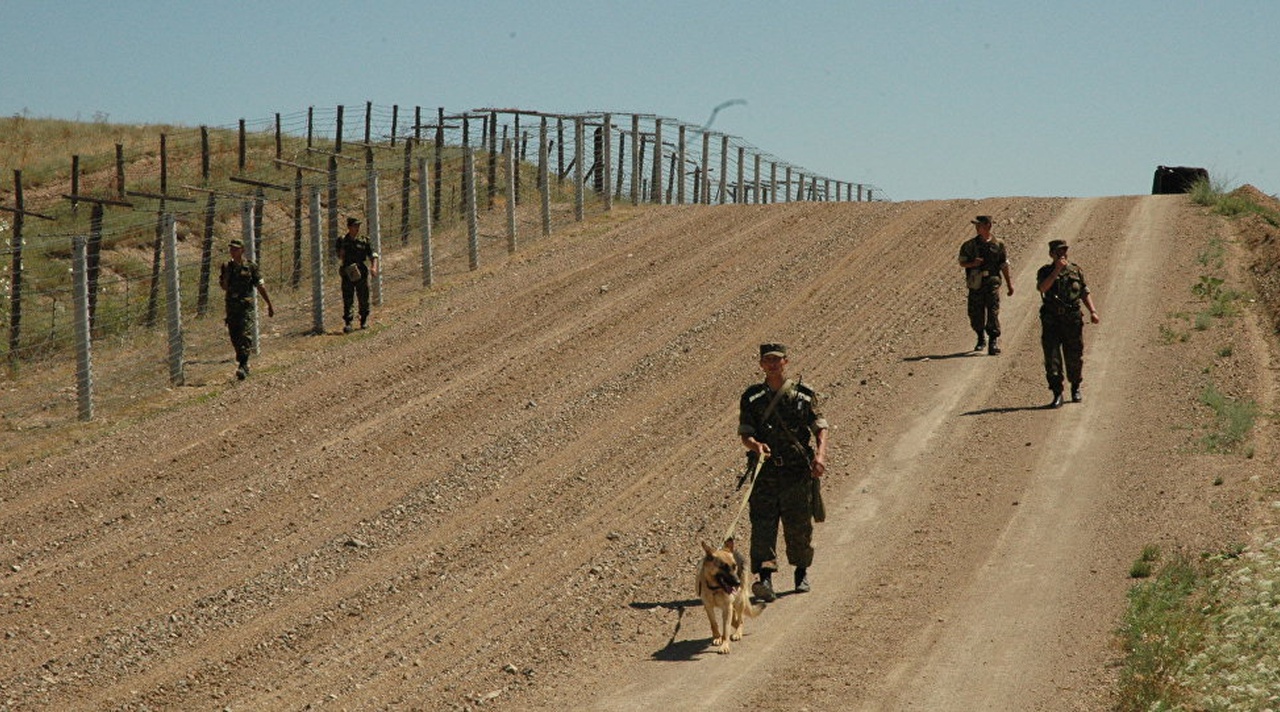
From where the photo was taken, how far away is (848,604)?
1007 cm

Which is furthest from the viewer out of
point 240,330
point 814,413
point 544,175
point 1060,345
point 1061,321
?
point 544,175

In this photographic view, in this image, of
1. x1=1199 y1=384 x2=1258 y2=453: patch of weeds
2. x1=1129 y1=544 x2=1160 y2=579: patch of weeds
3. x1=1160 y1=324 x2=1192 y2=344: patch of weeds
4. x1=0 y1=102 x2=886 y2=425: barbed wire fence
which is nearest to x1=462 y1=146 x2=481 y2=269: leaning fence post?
x1=0 y1=102 x2=886 y2=425: barbed wire fence

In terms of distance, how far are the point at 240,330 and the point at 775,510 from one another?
406 inches

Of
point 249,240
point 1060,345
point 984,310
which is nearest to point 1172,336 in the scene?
point 984,310

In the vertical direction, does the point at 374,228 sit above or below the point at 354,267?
above

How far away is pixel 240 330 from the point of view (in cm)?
1853

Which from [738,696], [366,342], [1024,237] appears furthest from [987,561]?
[1024,237]

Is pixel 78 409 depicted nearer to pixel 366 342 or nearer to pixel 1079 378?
pixel 366 342

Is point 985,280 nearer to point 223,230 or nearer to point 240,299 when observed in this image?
point 240,299

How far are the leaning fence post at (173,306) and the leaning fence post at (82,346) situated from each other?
1204 mm

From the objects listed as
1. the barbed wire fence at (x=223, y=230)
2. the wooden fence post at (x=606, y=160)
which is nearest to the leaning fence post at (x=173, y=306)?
the barbed wire fence at (x=223, y=230)

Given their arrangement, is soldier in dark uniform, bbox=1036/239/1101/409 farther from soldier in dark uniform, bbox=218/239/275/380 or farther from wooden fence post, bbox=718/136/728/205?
wooden fence post, bbox=718/136/728/205

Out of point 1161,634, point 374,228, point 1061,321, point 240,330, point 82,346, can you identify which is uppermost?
point 374,228

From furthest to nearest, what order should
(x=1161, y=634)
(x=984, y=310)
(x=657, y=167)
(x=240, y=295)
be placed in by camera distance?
1. (x=657, y=167)
2. (x=240, y=295)
3. (x=984, y=310)
4. (x=1161, y=634)
